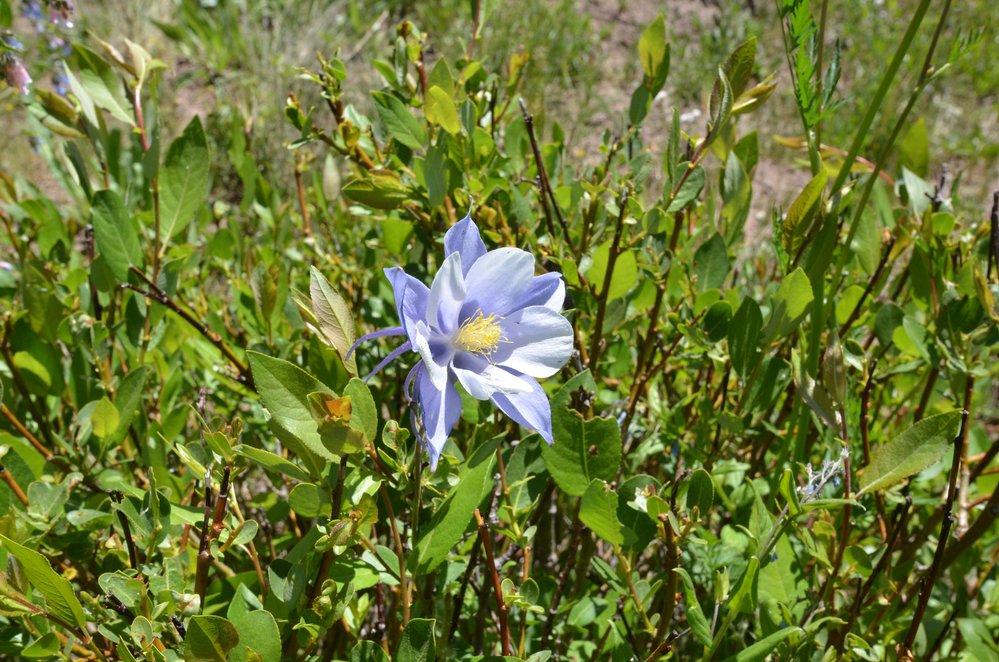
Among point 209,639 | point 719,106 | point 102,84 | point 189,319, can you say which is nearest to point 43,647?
point 209,639

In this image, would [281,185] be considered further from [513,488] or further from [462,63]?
[513,488]

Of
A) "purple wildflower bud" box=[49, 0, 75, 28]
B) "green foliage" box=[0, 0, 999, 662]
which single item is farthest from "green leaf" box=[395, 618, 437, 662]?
"purple wildflower bud" box=[49, 0, 75, 28]

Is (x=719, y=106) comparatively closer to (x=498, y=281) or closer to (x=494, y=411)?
(x=498, y=281)

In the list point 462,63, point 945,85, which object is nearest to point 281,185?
point 462,63

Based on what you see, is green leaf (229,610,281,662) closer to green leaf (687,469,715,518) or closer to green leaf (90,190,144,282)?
green leaf (687,469,715,518)

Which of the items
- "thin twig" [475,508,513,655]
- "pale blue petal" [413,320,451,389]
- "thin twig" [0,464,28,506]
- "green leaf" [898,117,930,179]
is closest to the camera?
"pale blue petal" [413,320,451,389]

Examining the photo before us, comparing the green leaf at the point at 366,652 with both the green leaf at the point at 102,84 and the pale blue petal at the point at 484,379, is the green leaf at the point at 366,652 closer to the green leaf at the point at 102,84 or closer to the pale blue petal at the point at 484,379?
the pale blue petal at the point at 484,379

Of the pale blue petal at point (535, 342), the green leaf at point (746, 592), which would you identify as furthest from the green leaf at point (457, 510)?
the green leaf at point (746, 592)
